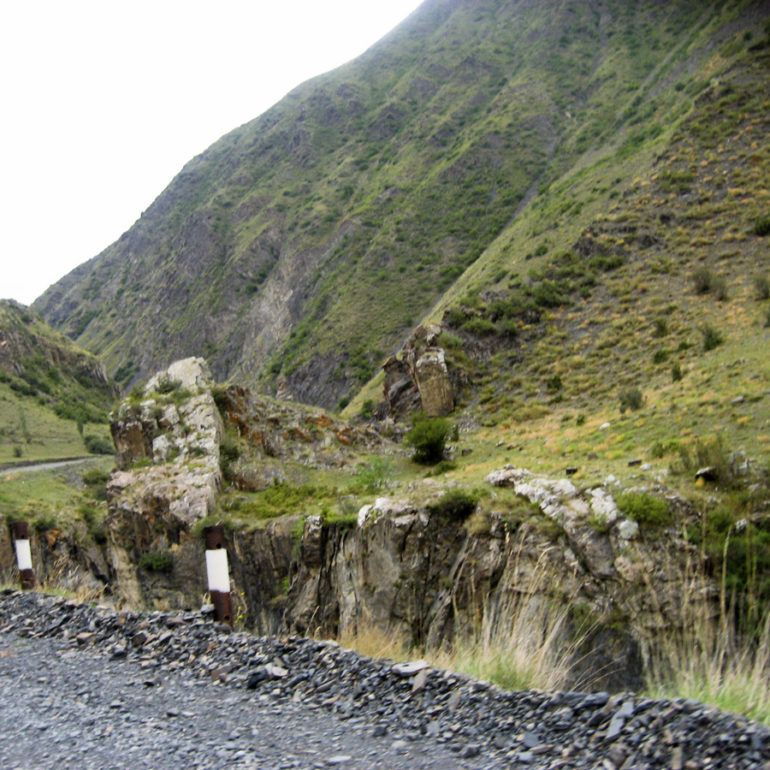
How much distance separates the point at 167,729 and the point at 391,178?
7698 centimetres

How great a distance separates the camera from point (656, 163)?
43375 millimetres

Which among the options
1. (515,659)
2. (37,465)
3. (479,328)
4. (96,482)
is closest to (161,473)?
(515,659)

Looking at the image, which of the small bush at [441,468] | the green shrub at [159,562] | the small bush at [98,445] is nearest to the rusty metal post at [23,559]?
the green shrub at [159,562]

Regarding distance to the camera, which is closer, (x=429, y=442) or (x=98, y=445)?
(x=429, y=442)

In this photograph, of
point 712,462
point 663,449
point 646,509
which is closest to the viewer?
point 646,509

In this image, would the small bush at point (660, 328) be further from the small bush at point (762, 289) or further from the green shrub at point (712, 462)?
the green shrub at point (712, 462)

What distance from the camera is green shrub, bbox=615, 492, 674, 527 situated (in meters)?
13.4

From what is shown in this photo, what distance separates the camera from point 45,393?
2835 inches

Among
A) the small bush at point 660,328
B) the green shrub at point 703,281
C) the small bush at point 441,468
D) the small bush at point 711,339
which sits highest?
the green shrub at point 703,281

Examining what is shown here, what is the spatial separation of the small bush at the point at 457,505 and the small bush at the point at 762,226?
25.6 metres

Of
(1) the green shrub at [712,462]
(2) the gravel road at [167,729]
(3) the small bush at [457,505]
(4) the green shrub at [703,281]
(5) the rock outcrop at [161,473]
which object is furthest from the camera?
(4) the green shrub at [703,281]

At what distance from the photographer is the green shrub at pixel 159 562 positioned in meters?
19.5

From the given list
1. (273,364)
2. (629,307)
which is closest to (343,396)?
(273,364)

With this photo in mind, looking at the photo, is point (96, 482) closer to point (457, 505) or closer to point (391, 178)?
point (457, 505)
